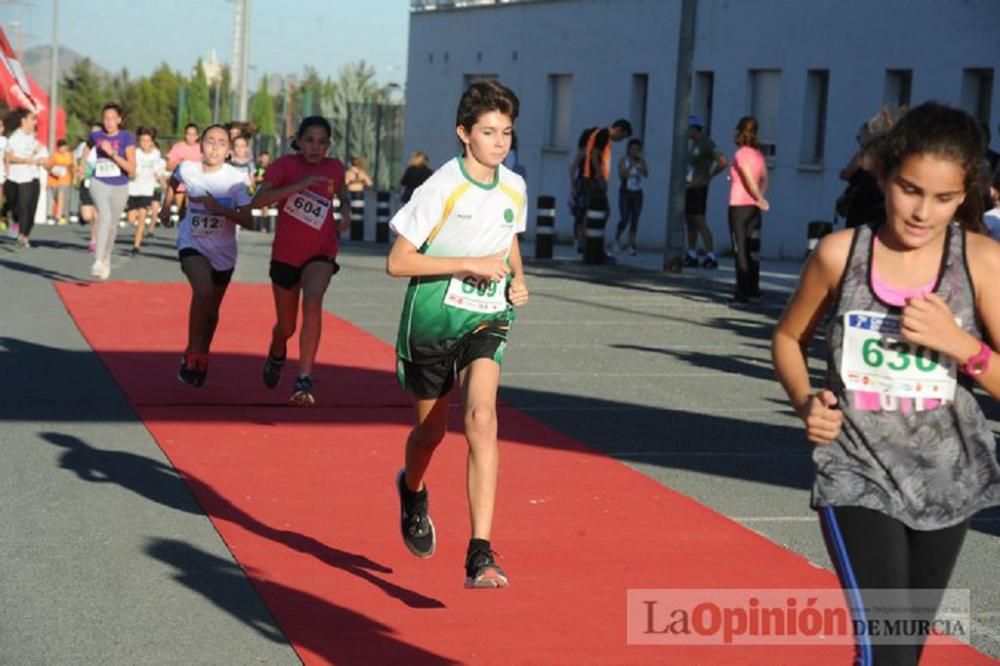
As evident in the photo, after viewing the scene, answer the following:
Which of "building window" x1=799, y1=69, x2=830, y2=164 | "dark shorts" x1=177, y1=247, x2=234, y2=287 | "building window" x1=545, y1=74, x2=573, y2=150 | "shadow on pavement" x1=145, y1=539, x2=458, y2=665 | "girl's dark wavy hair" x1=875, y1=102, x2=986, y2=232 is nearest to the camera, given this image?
"girl's dark wavy hair" x1=875, y1=102, x2=986, y2=232

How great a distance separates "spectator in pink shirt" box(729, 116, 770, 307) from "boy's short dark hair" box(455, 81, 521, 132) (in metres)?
13.4

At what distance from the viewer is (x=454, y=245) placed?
7375 mm

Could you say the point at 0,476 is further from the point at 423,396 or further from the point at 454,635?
the point at 454,635

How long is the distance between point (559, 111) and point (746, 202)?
947 inches

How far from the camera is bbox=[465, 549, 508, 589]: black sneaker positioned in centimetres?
Answer: 673

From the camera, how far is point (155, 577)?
7559 mm

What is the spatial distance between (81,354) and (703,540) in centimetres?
776

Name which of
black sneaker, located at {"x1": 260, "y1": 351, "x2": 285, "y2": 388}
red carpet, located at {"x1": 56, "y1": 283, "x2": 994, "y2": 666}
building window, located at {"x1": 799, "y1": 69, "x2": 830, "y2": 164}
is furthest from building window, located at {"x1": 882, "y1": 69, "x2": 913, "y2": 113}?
black sneaker, located at {"x1": 260, "y1": 351, "x2": 285, "y2": 388}

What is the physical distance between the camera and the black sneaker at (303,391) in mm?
12367

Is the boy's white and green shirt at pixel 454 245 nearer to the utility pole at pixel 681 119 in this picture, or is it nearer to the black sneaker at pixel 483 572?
the black sneaker at pixel 483 572

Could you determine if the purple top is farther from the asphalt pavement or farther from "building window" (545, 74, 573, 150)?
"building window" (545, 74, 573, 150)

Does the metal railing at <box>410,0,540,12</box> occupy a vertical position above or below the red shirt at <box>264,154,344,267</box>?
above

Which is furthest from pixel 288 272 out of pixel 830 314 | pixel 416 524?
pixel 830 314

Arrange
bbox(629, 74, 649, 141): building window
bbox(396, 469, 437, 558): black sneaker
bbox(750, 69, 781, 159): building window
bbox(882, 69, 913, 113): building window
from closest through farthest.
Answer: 1. bbox(396, 469, 437, 558): black sneaker
2. bbox(882, 69, 913, 113): building window
3. bbox(750, 69, 781, 159): building window
4. bbox(629, 74, 649, 141): building window
